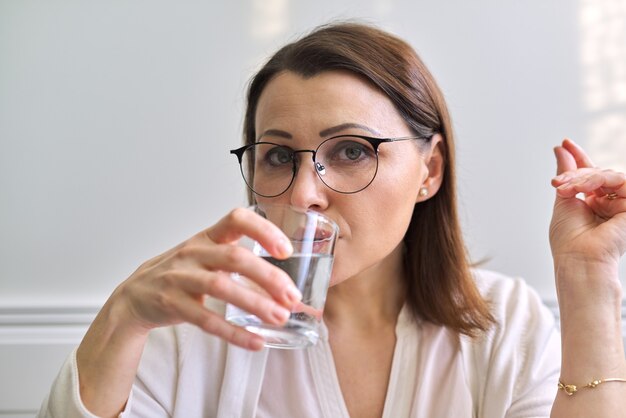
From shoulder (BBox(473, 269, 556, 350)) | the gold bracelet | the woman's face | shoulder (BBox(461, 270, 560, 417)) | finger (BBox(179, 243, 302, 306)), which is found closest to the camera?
finger (BBox(179, 243, 302, 306))

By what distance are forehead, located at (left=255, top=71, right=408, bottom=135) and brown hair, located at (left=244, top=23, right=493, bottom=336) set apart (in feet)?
0.08

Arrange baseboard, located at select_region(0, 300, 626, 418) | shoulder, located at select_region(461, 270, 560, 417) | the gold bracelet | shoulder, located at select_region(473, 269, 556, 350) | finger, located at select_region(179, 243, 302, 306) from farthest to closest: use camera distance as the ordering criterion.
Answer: baseboard, located at select_region(0, 300, 626, 418) < shoulder, located at select_region(473, 269, 556, 350) < shoulder, located at select_region(461, 270, 560, 417) < the gold bracelet < finger, located at select_region(179, 243, 302, 306)

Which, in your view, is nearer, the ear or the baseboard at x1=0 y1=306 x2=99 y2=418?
the ear

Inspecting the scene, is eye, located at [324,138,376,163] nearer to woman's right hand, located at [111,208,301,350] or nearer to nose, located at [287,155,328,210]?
nose, located at [287,155,328,210]

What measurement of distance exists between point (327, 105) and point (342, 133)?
0.23 feet

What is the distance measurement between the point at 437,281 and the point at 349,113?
0.56 m

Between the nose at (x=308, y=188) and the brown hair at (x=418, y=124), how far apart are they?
0.24 m

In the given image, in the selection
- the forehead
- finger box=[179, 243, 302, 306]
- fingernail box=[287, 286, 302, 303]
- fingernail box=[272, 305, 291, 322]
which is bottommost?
fingernail box=[272, 305, 291, 322]

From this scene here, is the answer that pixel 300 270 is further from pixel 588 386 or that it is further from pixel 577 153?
pixel 577 153

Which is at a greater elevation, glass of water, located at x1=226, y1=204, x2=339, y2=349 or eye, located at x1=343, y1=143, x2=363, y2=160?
eye, located at x1=343, y1=143, x2=363, y2=160

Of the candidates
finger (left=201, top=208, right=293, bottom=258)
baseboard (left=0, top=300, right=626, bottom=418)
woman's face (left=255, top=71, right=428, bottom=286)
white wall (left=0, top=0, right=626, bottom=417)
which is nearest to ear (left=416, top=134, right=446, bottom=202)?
woman's face (left=255, top=71, right=428, bottom=286)

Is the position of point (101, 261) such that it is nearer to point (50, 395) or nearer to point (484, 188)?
point (50, 395)

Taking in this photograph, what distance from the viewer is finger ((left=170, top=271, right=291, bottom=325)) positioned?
0.92m

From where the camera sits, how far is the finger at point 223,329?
96cm
